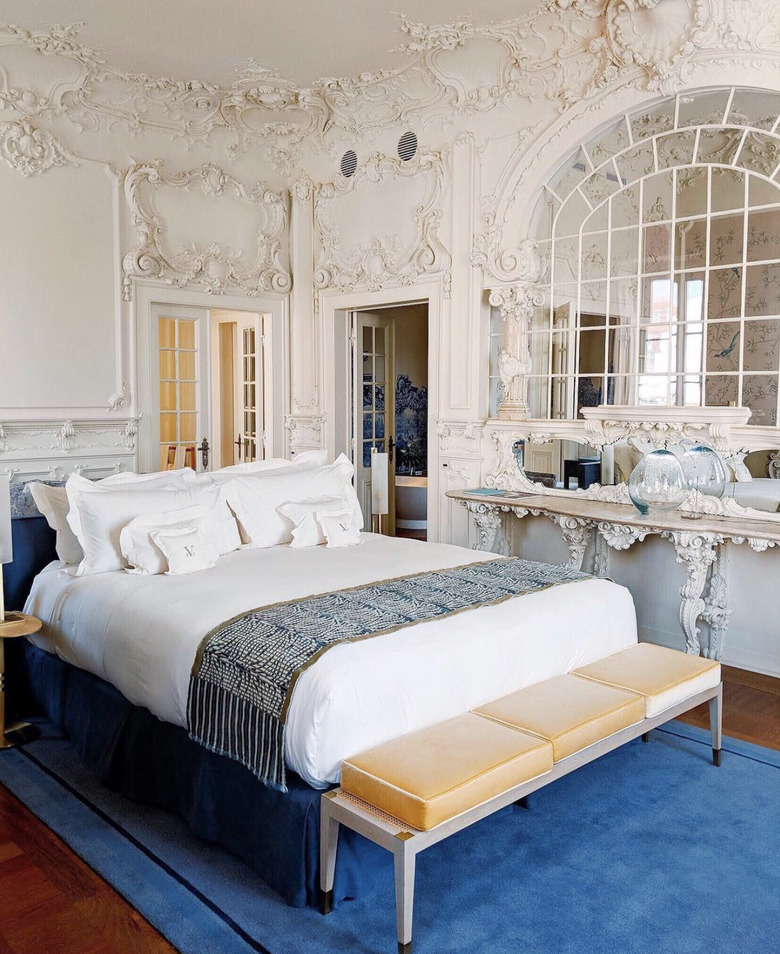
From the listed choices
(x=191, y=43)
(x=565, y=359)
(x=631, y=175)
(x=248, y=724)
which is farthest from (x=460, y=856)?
(x=191, y=43)

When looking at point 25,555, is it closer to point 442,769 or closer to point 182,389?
point 442,769

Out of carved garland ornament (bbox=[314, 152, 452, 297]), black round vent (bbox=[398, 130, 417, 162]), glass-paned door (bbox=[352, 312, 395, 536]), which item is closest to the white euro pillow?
carved garland ornament (bbox=[314, 152, 452, 297])

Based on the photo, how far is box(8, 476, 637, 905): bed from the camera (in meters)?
2.49

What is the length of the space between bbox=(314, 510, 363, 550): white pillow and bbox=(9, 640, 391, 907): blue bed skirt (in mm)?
1361

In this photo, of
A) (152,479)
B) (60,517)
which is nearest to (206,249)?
(152,479)

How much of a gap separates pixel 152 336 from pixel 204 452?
1.07 meters

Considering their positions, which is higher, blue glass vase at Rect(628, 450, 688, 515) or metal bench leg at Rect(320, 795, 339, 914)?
blue glass vase at Rect(628, 450, 688, 515)

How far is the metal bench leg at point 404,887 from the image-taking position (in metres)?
2.20

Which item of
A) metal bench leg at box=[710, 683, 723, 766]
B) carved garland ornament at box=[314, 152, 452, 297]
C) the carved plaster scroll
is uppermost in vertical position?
carved garland ornament at box=[314, 152, 452, 297]

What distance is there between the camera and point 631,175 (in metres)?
4.84

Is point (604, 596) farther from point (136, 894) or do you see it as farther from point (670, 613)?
point (136, 894)

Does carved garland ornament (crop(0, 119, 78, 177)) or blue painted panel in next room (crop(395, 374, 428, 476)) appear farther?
blue painted panel in next room (crop(395, 374, 428, 476))

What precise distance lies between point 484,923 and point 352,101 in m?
5.50

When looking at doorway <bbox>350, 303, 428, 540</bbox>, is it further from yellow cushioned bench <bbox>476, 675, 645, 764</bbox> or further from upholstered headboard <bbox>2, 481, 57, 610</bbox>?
yellow cushioned bench <bbox>476, 675, 645, 764</bbox>
